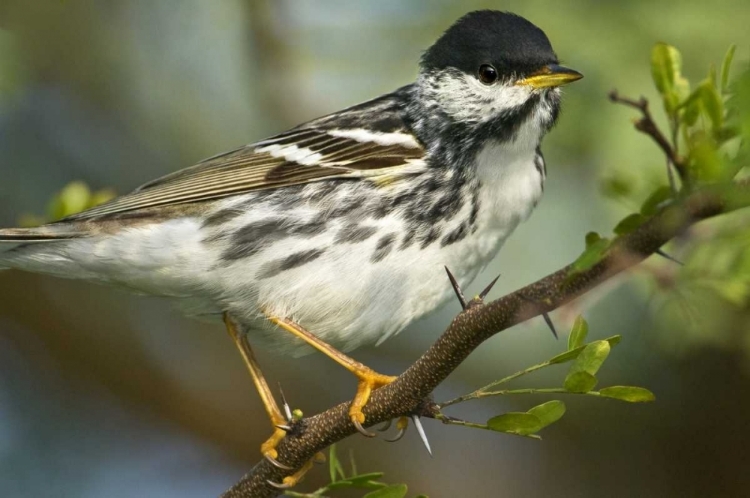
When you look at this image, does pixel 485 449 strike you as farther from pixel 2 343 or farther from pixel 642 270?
pixel 642 270

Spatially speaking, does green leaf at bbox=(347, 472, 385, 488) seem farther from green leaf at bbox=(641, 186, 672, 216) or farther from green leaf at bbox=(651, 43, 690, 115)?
green leaf at bbox=(651, 43, 690, 115)

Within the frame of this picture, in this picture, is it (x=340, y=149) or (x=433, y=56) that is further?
(x=433, y=56)

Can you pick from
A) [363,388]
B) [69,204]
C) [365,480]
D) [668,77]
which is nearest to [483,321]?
[365,480]

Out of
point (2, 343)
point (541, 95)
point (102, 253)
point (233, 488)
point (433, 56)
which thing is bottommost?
point (233, 488)

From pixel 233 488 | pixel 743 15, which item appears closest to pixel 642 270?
pixel 233 488

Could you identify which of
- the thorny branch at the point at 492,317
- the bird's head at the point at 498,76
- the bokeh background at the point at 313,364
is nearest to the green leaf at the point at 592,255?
the thorny branch at the point at 492,317

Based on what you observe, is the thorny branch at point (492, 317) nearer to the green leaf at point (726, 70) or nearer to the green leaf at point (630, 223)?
the green leaf at point (630, 223)

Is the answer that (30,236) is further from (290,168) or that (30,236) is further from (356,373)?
(356,373)
